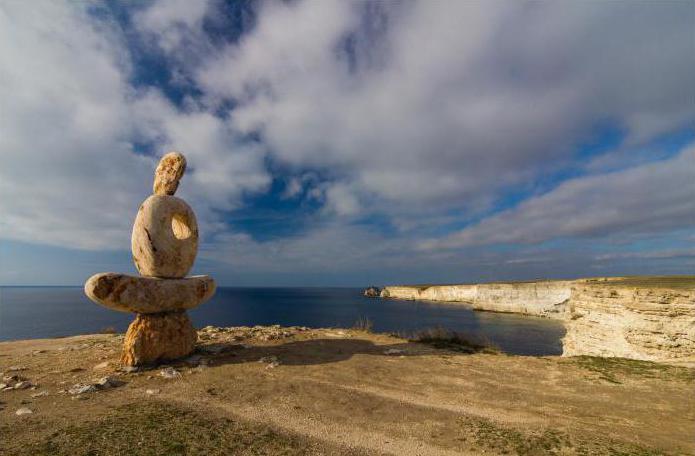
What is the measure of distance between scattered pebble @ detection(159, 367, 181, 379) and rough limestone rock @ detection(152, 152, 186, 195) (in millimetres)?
6663

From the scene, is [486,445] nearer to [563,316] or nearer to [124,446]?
[124,446]

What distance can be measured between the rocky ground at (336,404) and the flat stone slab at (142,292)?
6.72ft

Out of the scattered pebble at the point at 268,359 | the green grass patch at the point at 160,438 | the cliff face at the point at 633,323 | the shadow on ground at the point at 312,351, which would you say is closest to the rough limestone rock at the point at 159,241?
the shadow on ground at the point at 312,351

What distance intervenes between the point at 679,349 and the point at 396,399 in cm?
2075

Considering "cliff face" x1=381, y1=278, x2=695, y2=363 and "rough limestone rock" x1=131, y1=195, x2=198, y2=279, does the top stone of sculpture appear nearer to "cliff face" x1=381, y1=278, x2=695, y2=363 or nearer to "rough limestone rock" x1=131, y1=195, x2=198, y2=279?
"rough limestone rock" x1=131, y1=195, x2=198, y2=279

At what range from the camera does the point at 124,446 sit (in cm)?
619

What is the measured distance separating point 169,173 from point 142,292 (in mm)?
4910

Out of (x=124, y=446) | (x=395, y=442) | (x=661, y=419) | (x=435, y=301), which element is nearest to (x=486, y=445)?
(x=395, y=442)

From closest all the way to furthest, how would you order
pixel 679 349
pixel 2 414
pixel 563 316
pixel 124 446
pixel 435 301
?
pixel 124 446
pixel 2 414
pixel 679 349
pixel 563 316
pixel 435 301

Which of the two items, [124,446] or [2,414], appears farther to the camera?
[2,414]

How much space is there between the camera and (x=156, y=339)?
1152 centimetres

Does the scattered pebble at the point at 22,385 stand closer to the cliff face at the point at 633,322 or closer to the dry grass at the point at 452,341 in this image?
the dry grass at the point at 452,341

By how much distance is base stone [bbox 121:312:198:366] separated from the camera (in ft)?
36.6

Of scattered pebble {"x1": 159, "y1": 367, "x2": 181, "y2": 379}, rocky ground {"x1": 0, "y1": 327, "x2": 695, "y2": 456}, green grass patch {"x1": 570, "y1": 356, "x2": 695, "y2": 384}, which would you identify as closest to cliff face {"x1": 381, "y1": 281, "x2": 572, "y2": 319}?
Answer: green grass patch {"x1": 570, "y1": 356, "x2": 695, "y2": 384}
